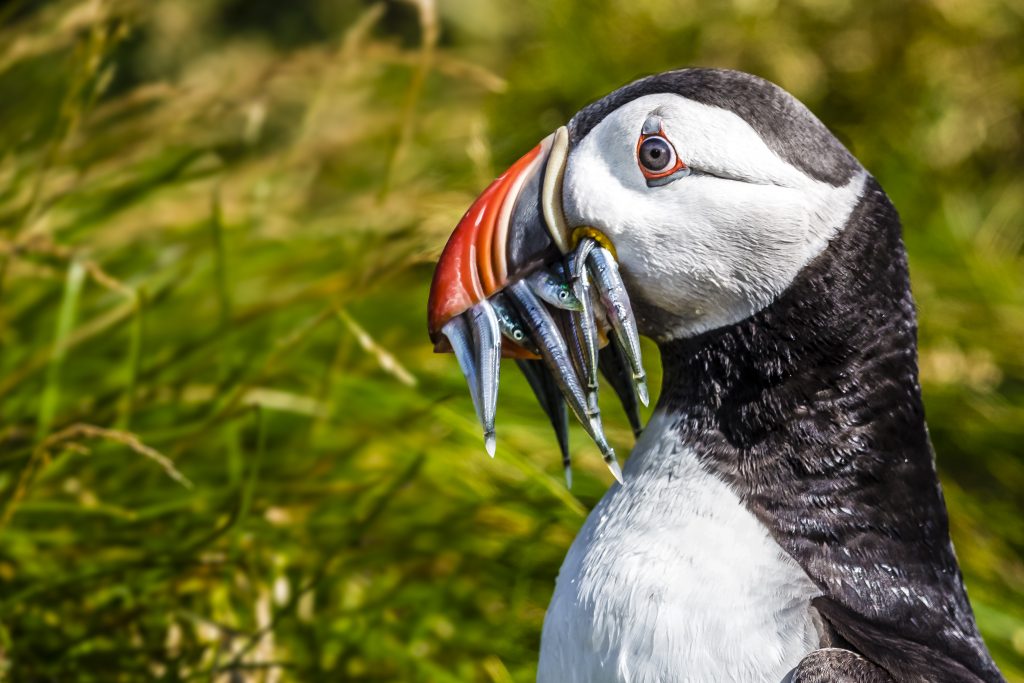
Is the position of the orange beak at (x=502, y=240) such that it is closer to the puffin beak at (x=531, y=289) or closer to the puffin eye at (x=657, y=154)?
the puffin beak at (x=531, y=289)

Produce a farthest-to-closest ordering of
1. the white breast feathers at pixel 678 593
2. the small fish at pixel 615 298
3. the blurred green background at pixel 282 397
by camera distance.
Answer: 1. the blurred green background at pixel 282 397
2. the small fish at pixel 615 298
3. the white breast feathers at pixel 678 593

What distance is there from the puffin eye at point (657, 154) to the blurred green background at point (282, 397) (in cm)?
68

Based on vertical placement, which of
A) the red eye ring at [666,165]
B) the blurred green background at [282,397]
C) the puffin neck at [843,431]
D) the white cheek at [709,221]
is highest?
the red eye ring at [666,165]

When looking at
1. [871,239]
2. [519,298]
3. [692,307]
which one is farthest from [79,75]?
[871,239]

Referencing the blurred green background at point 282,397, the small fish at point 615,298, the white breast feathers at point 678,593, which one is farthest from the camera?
the blurred green background at point 282,397

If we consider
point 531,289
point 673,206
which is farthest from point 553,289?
point 673,206

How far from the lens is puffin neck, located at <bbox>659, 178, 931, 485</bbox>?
5.17ft

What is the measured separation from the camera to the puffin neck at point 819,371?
62.1 inches

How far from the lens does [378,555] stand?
105 inches

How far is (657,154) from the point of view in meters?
1.55

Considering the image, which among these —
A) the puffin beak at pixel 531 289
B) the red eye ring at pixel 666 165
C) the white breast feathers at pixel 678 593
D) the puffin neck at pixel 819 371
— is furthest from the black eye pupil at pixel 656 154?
the white breast feathers at pixel 678 593

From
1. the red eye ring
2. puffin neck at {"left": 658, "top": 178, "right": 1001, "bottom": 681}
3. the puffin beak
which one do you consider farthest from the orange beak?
puffin neck at {"left": 658, "top": 178, "right": 1001, "bottom": 681}

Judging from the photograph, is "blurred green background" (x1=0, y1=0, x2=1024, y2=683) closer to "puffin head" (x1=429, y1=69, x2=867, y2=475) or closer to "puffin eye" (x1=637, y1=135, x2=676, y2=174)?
"puffin head" (x1=429, y1=69, x2=867, y2=475)

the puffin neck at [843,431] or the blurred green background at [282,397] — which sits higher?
the puffin neck at [843,431]
